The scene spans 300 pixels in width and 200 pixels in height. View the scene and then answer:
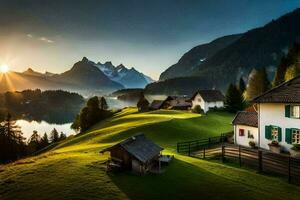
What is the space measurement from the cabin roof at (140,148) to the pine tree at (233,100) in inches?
3095

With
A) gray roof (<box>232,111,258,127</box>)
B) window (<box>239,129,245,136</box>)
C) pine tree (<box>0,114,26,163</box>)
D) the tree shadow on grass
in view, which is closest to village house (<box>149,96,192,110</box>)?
pine tree (<box>0,114,26,163</box>)

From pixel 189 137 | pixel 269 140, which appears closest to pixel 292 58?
pixel 189 137

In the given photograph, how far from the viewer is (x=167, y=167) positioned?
2942 centimetres

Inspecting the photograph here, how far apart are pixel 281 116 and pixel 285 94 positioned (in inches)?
116

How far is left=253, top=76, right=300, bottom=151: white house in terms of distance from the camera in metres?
37.1

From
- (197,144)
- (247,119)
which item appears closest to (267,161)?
(247,119)

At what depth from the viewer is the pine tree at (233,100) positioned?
104 meters

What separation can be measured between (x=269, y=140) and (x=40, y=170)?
29365 mm

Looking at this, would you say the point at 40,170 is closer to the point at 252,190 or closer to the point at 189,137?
the point at 252,190

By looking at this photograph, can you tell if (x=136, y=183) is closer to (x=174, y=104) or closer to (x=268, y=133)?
(x=268, y=133)

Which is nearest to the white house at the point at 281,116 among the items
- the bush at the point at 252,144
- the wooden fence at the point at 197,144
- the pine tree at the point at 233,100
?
the bush at the point at 252,144

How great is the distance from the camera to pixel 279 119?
3903 cm

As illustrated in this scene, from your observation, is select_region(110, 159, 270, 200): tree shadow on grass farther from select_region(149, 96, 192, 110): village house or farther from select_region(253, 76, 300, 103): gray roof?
select_region(149, 96, 192, 110): village house

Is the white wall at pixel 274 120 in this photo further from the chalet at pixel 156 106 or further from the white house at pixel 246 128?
the chalet at pixel 156 106
